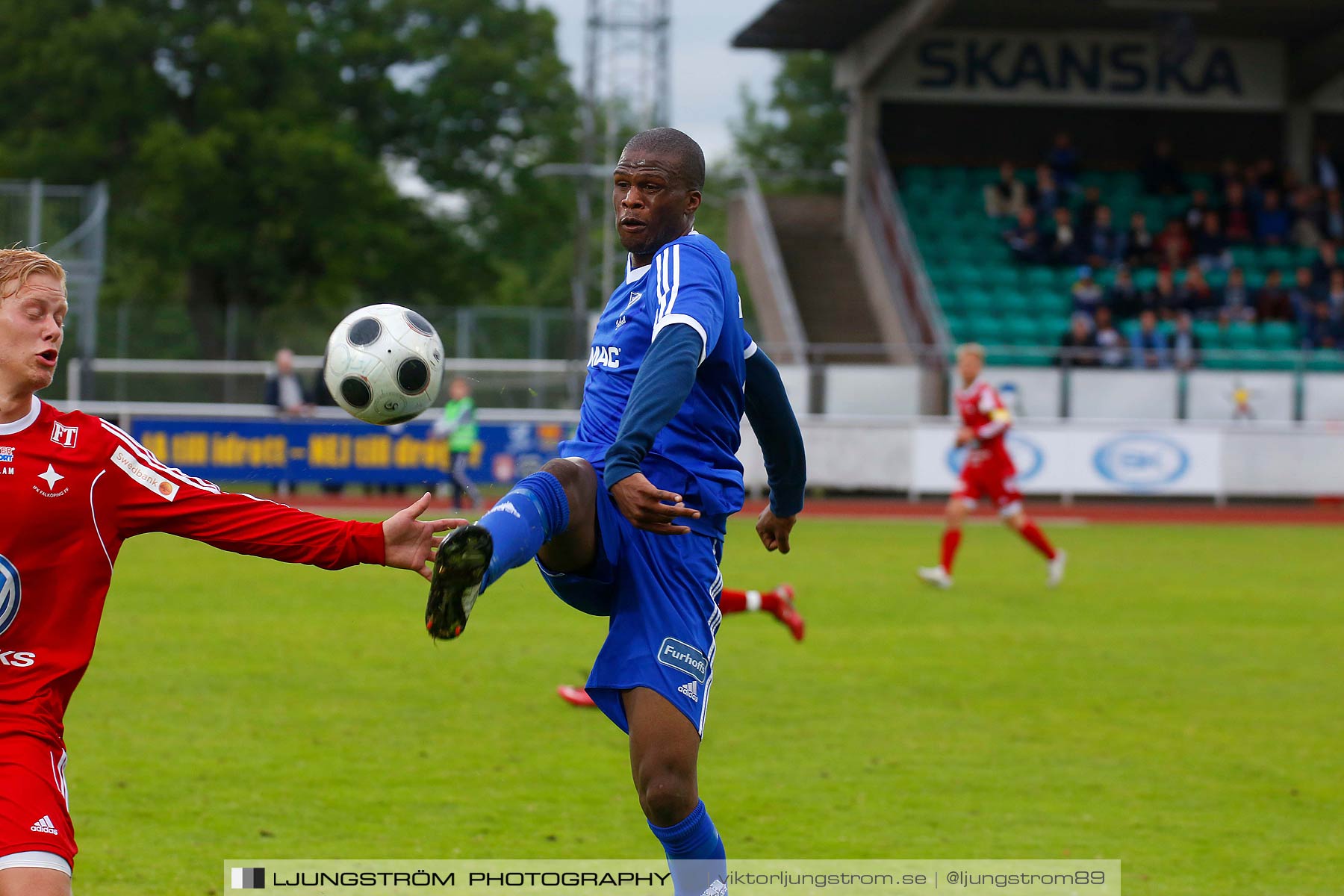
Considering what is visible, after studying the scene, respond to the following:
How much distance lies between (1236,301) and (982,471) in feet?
50.6

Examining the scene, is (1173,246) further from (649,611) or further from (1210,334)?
(649,611)

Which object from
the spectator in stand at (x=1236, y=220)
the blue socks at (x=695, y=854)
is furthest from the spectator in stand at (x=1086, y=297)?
the blue socks at (x=695, y=854)

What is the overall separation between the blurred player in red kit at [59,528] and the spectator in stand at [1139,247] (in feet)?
87.8

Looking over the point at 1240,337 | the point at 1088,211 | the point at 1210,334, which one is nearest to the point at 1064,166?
the point at 1088,211

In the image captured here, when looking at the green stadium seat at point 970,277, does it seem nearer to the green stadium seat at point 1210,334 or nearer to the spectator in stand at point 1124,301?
the spectator in stand at point 1124,301

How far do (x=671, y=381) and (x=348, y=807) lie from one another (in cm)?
314

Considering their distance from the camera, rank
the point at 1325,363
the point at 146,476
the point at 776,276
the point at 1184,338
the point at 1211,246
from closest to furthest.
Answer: the point at 146,476
the point at 1325,363
the point at 1184,338
the point at 776,276
the point at 1211,246

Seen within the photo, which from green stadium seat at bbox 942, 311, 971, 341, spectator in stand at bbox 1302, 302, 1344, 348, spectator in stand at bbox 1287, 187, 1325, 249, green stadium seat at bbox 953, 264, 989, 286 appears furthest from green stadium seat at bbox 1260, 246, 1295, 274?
green stadium seat at bbox 942, 311, 971, 341

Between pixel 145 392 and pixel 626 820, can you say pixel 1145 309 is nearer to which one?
pixel 145 392

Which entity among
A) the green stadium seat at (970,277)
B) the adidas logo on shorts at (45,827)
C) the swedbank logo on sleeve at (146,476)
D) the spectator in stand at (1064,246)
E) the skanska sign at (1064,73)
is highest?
the skanska sign at (1064,73)

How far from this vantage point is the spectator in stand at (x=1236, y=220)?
29547 mm

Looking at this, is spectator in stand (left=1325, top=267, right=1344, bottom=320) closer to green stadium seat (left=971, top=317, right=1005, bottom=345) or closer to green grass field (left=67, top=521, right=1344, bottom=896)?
green stadium seat (left=971, top=317, right=1005, bottom=345)

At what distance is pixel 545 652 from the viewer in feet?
32.6

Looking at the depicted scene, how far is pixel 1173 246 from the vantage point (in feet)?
93.8
